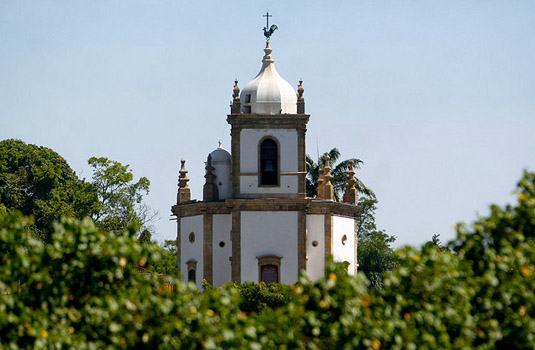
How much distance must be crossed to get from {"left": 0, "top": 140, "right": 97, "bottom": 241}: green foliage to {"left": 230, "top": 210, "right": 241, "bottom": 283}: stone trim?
20973mm

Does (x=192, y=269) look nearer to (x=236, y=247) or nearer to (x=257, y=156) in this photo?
(x=236, y=247)

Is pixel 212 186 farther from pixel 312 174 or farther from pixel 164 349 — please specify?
pixel 164 349

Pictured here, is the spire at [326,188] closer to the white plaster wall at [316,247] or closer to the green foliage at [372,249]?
the white plaster wall at [316,247]

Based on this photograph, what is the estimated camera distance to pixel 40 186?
3054 inches

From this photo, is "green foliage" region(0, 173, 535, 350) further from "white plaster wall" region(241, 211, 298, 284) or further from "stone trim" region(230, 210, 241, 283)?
"white plaster wall" region(241, 211, 298, 284)

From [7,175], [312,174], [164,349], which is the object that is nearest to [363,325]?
[164,349]

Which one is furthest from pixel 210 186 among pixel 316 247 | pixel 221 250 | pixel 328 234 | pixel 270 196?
pixel 328 234

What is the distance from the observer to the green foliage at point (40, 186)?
2904 inches

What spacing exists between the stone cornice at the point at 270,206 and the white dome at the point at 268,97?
14.0ft

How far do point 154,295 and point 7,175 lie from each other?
59198mm

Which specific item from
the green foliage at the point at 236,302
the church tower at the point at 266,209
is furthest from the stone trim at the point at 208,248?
the green foliage at the point at 236,302

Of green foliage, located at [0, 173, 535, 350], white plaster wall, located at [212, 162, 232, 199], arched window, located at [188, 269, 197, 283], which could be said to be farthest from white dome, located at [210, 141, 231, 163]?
green foliage, located at [0, 173, 535, 350]

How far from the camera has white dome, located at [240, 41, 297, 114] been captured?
2111 inches

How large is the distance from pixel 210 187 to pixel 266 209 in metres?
3.76
